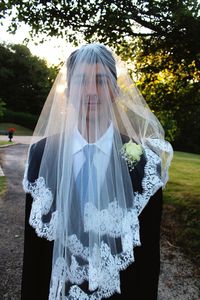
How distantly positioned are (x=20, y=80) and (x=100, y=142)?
213 feet

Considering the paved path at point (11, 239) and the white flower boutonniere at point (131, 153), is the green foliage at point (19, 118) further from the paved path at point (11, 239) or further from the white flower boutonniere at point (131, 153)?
the white flower boutonniere at point (131, 153)

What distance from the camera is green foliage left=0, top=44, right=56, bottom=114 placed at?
62062 mm

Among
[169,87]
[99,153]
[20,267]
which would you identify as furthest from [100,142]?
[169,87]

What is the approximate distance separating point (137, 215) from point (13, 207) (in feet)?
22.7

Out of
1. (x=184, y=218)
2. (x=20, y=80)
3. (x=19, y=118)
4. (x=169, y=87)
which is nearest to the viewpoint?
(x=184, y=218)

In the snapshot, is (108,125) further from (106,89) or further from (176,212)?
(176,212)

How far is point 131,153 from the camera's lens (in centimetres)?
176

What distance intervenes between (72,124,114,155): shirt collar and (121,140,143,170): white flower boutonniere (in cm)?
9

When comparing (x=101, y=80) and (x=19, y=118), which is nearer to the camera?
(x=101, y=80)

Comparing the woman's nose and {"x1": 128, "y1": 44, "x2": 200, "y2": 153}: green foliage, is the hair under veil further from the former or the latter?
{"x1": 128, "y1": 44, "x2": 200, "y2": 153}: green foliage

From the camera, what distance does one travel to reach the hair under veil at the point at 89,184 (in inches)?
66.7

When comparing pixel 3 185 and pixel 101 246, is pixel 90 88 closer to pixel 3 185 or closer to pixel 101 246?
pixel 101 246

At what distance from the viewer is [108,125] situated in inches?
71.9

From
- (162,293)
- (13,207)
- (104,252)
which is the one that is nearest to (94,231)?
(104,252)
